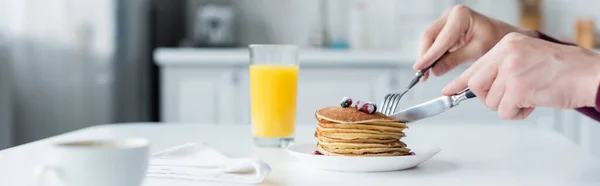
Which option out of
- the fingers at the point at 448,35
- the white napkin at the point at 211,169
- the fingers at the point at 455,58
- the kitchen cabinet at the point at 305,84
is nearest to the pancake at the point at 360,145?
the white napkin at the point at 211,169

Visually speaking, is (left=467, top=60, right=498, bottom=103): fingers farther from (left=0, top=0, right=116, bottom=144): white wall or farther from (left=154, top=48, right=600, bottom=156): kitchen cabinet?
(left=154, top=48, right=600, bottom=156): kitchen cabinet

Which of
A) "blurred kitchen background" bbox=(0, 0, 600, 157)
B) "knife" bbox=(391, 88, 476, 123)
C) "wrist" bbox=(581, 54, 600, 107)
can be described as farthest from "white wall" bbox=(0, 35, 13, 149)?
"wrist" bbox=(581, 54, 600, 107)

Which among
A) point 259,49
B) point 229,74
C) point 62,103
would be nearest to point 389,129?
point 259,49

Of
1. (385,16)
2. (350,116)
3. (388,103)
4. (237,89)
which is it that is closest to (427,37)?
(388,103)

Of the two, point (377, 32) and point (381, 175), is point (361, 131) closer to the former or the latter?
point (381, 175)

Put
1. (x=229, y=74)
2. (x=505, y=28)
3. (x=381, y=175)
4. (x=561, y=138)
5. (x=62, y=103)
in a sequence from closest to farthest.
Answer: (x=381, y=175)
(x=561, y=138)
(x=505, y=28)
(x=62, y=103)
(x=229, y=74)

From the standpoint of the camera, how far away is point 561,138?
1402mm

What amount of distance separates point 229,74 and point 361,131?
208cm

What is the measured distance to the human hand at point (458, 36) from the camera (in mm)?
1378

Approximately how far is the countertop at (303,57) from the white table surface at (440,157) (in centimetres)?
134

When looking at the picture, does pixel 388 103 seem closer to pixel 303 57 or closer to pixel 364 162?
pixel 364 162

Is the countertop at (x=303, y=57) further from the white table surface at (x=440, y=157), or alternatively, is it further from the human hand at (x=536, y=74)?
the human hand at (x=536, y=74)

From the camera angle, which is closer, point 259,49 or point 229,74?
point 259,49

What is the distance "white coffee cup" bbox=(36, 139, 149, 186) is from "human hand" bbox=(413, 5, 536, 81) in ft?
2.53
